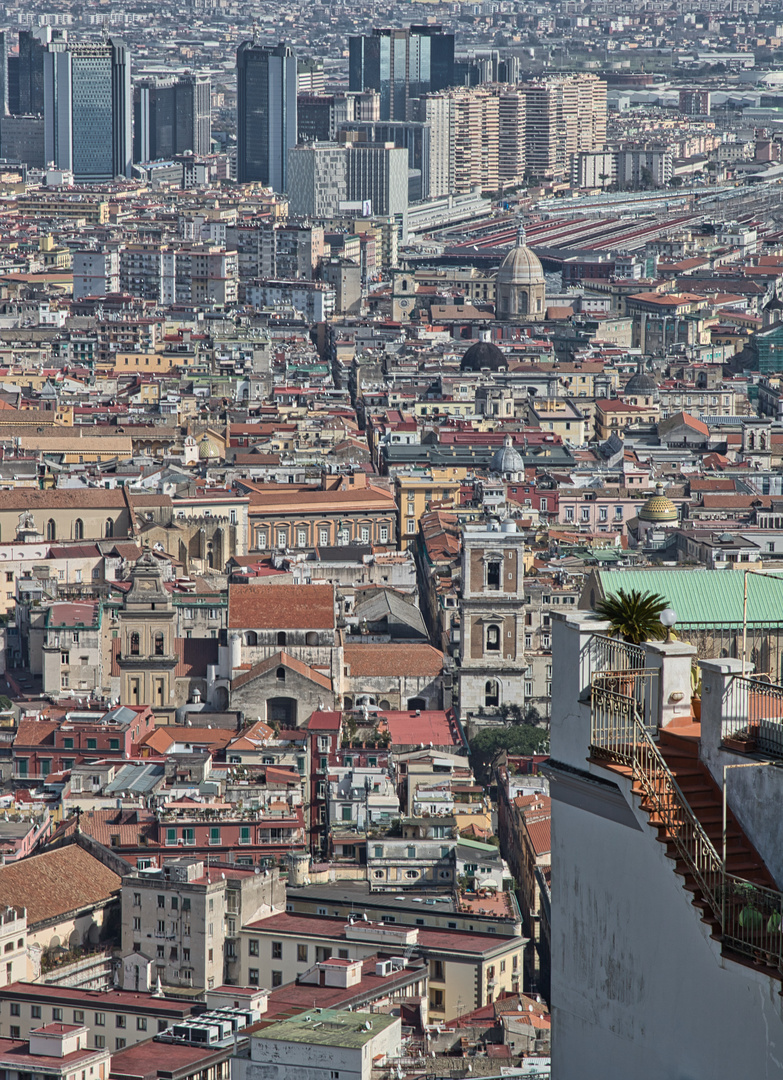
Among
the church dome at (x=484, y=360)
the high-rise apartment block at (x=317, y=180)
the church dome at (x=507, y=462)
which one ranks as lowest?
the church dome at (x=507, y=462)

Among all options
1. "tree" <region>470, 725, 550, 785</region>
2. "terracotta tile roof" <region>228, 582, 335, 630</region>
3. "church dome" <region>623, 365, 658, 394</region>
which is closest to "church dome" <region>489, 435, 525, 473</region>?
"church dome" <region>623, 365, 658, 394</region>

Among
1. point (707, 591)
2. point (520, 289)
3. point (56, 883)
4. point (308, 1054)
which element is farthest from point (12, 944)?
point (520, 289)

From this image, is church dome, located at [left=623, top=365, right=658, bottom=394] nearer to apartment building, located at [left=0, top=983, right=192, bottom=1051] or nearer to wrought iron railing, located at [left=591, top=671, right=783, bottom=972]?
apartment building, located at [left=0, top=983, right=192, bottom=1051]

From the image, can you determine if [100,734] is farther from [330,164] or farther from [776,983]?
[330,164]

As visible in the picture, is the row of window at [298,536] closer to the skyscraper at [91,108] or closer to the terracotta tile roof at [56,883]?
the terracotta tile roof at [56,883]

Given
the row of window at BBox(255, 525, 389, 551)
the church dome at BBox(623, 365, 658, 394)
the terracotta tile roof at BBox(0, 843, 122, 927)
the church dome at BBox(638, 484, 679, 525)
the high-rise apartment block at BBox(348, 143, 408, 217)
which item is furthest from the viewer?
the high-rise apartment block at BBox(348, 143, 408, 217)

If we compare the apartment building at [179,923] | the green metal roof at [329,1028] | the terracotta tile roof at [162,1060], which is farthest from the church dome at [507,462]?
the terracotta tile roof at [162,1060]

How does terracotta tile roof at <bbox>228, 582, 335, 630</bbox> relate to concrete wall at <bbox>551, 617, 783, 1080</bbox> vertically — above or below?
below
